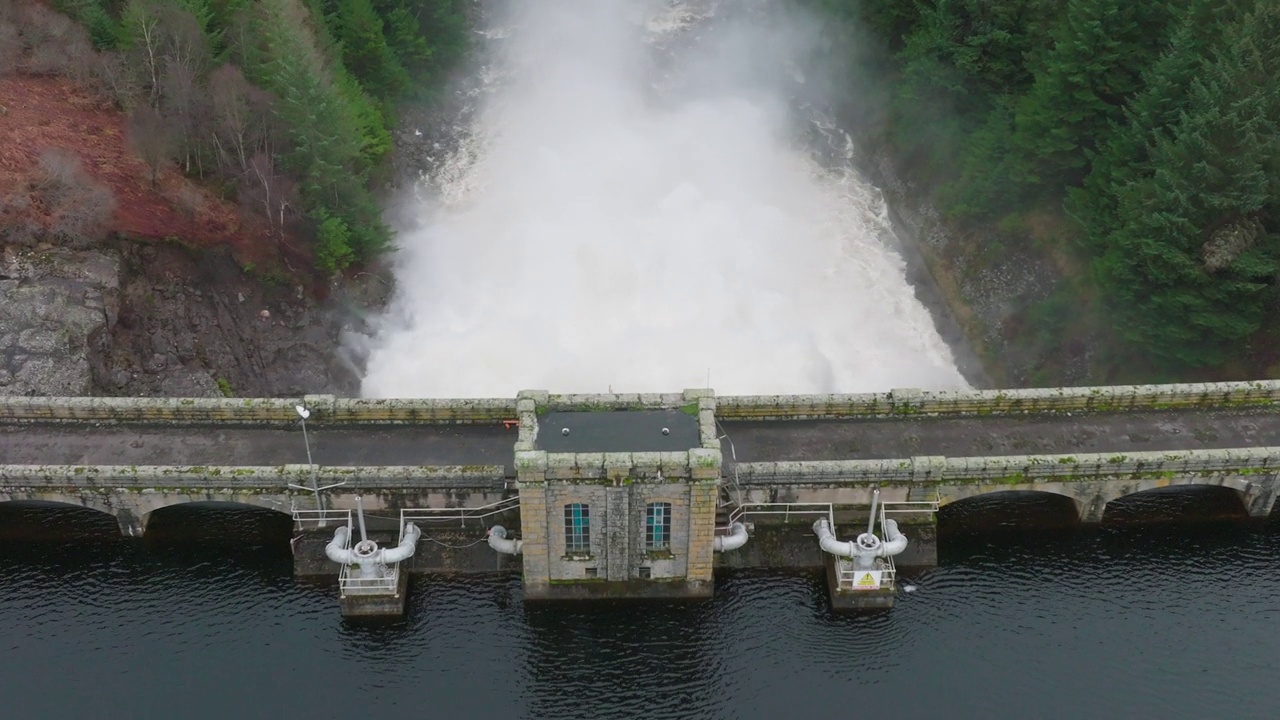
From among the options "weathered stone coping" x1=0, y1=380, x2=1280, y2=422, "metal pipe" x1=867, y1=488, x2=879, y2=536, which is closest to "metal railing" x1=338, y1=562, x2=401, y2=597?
"weathered stone coping" x1=0, y1=380, x2=1280, y2=422

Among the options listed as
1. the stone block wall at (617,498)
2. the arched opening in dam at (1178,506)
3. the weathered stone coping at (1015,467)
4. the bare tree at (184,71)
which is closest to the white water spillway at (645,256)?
the bare tree at (184,71)

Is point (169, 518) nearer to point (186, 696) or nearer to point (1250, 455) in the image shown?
point (186, 696)

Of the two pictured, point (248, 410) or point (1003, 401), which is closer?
point (248, 410)

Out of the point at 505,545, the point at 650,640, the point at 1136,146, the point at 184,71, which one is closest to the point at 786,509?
the point at 650,640

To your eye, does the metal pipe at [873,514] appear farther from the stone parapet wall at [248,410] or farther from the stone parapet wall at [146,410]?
the stone parapet wall at [146,410]

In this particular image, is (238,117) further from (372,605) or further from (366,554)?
(372,605)

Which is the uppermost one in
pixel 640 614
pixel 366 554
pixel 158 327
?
pixel 158 327

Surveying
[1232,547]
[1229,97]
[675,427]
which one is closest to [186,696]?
[675,427]

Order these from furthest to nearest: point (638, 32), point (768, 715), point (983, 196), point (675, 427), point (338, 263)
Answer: point (638, 32), point (983, 196), point (338, 263), point (675, 427), point (768, 715)
